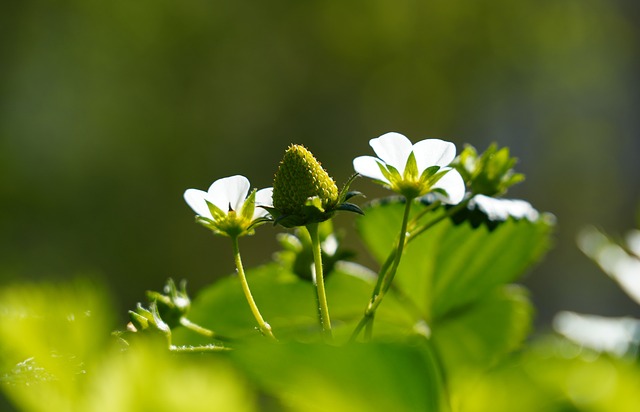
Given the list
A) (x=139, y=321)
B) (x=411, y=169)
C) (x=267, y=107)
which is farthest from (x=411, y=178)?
(x=267, y=107)

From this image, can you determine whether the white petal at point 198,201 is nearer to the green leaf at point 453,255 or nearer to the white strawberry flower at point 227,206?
the white strawberry flower at point 227,206

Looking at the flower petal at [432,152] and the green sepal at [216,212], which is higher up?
the flower petal at [432,152]

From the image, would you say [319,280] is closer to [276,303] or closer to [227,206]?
[227,206]

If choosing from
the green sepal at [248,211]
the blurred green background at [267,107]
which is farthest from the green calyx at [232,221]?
the blurred green background at [267,107]

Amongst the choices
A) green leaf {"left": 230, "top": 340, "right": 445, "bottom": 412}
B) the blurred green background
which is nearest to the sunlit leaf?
green leaf {"left": 230, "top": 340, "right": 445, "bottom": 412}

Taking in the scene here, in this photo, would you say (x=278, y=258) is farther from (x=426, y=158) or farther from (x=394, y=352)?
(x=394, y=352)
